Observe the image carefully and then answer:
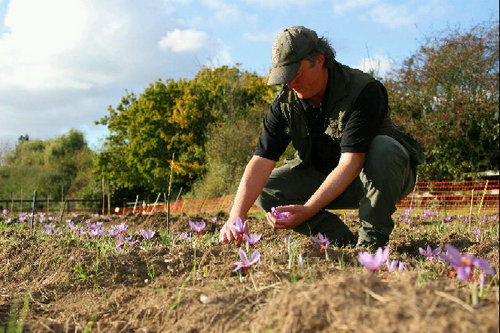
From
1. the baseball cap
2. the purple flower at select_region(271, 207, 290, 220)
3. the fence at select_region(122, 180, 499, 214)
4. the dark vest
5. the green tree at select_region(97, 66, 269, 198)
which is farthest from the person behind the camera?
the green tree at select_region(97, 66, 269, 198)

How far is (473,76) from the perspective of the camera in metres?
12.9

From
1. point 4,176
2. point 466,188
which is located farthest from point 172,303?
point 4,176

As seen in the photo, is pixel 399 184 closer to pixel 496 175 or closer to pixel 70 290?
pixel 70 290

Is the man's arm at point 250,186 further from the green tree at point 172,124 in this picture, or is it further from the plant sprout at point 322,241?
the green tree at point 172,124

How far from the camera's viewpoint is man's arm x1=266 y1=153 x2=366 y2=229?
2.44 m

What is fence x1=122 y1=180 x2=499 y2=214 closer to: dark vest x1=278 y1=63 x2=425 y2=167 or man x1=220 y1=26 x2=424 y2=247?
dark vest x1=278 y1=63 x2=425 y2=167

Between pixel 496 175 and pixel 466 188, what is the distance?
121cm

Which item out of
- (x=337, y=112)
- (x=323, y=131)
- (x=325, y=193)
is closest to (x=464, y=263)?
(x=325, y=193)

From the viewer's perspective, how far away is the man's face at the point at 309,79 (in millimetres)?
2720

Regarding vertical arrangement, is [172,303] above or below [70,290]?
above

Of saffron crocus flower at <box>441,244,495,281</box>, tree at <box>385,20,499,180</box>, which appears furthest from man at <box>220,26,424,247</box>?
tree at <box>385,20,499,180</box>

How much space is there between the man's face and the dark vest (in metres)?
0.11

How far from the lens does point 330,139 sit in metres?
3.26

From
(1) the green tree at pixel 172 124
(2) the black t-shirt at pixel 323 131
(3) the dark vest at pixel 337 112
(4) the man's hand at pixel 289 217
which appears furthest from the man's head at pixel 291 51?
(1) the green tree at pixel 172 124
